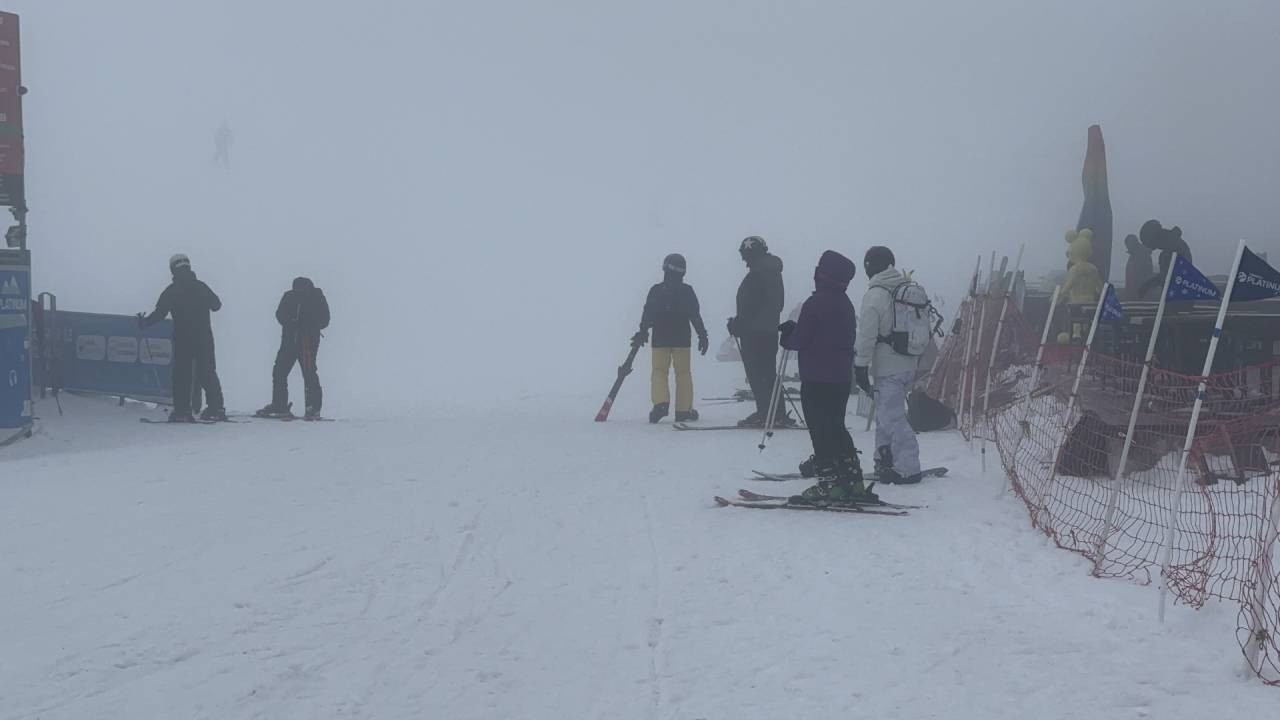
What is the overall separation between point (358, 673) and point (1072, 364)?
31.0 feet

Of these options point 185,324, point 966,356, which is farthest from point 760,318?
point 185,324

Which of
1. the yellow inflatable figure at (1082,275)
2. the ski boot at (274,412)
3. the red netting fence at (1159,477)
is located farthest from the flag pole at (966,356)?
the ski boot at (274,412)

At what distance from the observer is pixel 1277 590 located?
5887 mm

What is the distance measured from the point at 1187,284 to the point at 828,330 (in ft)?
8.92

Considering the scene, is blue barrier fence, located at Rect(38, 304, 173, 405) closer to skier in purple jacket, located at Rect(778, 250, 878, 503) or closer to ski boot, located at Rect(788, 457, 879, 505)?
skier in purple jacket, located at Rect(778, 250, 878, 503)

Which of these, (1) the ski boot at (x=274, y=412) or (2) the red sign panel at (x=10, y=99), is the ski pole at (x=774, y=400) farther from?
(2) the red sign panel at (x=10, y=99)

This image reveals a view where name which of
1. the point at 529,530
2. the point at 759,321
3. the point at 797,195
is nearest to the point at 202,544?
the point at 529,530

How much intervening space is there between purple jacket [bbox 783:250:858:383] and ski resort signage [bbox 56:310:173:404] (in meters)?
9.89

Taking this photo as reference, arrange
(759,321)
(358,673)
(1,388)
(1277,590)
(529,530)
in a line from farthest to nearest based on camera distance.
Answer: (759,321)
(1,388)
(529,530)
(1277,590)
(358,673)

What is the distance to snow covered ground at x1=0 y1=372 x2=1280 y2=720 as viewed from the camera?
4.82 m

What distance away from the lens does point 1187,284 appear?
22.4ft

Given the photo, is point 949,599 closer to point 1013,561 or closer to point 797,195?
point 1013,561

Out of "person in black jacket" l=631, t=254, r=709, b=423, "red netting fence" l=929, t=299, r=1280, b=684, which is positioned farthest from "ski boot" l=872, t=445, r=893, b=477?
"person in black jacket" l=631, t=254, r=709, b=423

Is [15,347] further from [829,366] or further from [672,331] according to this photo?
[829,366]
